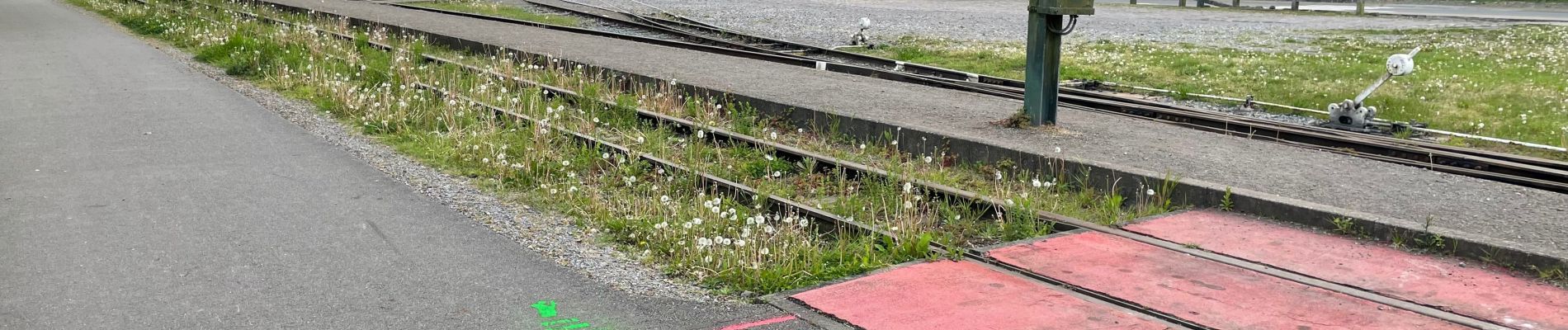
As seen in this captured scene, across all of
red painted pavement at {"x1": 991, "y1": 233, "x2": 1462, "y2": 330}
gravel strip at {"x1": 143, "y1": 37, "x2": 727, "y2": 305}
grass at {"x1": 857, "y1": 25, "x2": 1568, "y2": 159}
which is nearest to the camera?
red painted pavement at {"x1": 991, "y1": 233, "x2": 1462, "y2": 330}

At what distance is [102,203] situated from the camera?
8125mm

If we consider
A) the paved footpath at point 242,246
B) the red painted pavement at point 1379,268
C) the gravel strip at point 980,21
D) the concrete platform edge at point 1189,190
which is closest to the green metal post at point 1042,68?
the concrete platform edge at point 1189,190

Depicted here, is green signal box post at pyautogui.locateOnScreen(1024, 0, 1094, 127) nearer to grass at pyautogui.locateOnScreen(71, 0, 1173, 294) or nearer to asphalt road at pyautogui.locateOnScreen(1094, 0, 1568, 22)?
grass at pyautogui.locateOnScreen(71, 0, 1173, 294)

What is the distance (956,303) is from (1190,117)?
6.63 m

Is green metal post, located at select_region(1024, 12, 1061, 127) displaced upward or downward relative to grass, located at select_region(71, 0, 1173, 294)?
upward

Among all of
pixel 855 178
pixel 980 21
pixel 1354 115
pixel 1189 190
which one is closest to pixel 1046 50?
pixel 855 178

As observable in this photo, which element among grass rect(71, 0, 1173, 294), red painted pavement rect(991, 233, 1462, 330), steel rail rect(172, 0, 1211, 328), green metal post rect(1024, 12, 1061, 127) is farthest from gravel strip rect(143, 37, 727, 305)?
green metal post rect(1024, 12, 1061, 127)

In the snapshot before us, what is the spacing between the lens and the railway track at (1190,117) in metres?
8.70

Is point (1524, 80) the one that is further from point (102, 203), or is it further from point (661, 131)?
point (102, 203)

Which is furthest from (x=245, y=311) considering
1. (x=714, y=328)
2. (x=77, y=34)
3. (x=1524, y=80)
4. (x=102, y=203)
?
(x=77, y=34)

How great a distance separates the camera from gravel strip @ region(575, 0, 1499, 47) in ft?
73.8

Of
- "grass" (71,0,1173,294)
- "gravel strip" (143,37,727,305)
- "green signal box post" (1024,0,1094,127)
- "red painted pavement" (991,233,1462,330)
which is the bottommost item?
"gravel strip" (143,37,727,305)

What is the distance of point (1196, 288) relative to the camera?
569 cm

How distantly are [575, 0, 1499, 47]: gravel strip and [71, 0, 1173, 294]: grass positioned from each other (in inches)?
366
